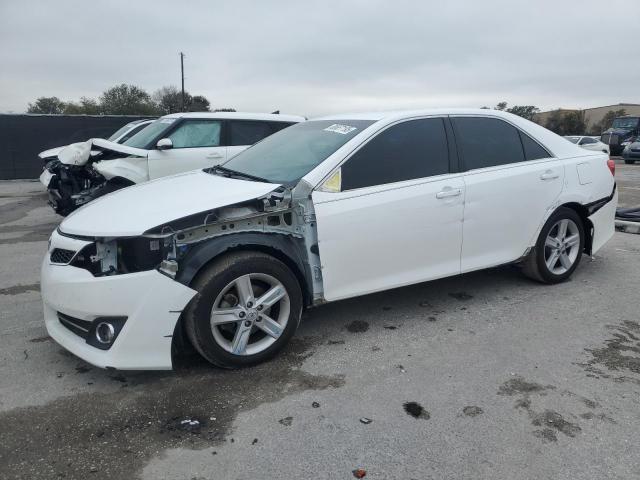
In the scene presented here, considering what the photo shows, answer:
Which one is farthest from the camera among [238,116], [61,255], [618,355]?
[238,116]

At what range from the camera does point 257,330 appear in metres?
3.47

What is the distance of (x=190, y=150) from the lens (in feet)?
26.6

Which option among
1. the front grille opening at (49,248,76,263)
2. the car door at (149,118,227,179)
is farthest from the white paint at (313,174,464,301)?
the car door at (149,118,227,179)

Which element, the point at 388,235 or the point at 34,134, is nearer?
the point at 388,235

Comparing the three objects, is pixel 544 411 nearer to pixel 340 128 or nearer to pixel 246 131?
pixel 340 128

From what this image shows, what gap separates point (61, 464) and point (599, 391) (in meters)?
2.91

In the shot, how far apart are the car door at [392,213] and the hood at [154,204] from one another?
540 mm

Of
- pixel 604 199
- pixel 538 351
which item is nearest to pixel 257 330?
pixel 538 351

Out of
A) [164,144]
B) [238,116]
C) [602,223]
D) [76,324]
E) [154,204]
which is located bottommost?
[76,324]

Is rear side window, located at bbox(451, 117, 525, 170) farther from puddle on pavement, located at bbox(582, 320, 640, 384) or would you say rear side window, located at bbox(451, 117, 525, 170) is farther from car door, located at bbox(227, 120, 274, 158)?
car door, located at bbox(227, 120, 274, 158)

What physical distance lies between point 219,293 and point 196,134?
18.5ft

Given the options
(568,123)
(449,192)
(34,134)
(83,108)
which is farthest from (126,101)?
(449,192)

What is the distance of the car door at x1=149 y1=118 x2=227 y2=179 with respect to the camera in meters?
7.85

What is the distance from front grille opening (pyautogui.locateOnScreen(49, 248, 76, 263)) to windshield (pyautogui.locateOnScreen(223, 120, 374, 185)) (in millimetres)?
1401
